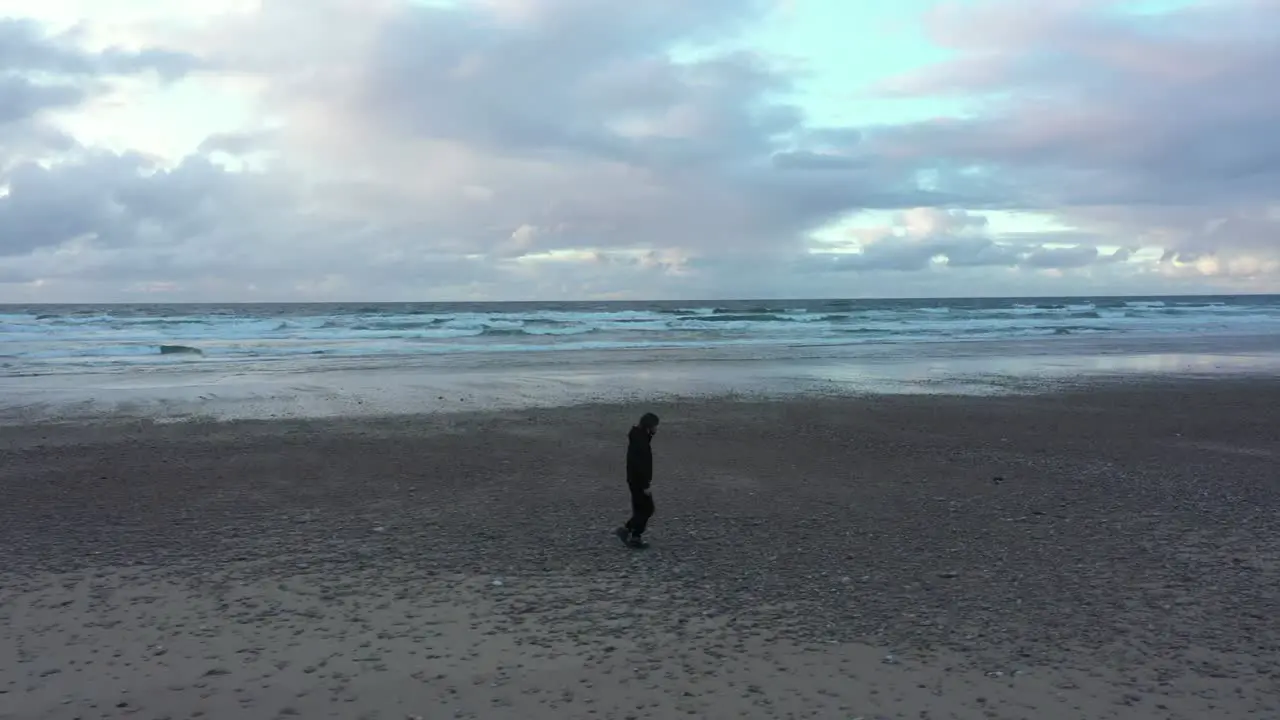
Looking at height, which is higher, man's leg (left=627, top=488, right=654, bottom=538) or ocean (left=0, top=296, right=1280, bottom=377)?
ocean (left=0, top=296, right=1280, bottom=377)

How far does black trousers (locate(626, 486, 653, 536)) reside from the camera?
797cm

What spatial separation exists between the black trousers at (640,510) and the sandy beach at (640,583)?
28 centimetres

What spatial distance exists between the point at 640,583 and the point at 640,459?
4.25 feet

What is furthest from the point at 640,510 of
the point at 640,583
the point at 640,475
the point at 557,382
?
the point at 557,382

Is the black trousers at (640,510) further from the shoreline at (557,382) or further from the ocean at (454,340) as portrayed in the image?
the ocean at (454,340)

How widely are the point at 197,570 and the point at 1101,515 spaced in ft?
29.6

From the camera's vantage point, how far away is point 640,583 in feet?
23.1

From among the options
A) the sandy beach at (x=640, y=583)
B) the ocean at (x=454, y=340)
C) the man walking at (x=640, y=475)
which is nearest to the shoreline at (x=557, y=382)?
the ocean at (x=454, y=340)

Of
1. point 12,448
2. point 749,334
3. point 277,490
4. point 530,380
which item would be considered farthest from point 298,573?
point 749,334

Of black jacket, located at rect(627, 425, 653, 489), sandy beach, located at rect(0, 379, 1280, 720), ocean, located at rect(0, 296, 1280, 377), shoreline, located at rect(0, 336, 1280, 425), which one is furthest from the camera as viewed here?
ocean, located at rect(0, 296, 1280, 377)

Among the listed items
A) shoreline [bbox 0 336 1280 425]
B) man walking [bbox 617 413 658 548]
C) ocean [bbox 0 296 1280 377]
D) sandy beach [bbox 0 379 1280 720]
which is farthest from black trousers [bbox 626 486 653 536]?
ocean [bbox 0 296 1280 377]

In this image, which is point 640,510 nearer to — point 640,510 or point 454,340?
point 640,510

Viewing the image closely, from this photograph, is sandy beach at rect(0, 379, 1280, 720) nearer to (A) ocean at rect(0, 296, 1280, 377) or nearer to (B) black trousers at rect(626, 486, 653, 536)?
(B) black trousers at rect(626, 486, 653, 536)

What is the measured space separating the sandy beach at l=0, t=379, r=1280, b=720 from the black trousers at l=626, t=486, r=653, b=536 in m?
0.28
